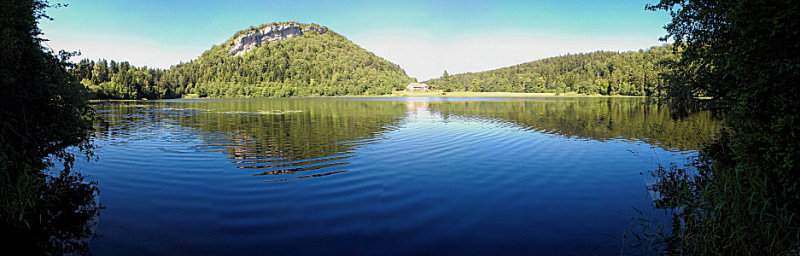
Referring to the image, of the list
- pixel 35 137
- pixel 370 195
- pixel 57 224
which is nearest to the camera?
pixel 57 224

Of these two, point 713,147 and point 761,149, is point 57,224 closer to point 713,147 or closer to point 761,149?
point 761,149

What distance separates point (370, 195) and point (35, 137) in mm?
8939

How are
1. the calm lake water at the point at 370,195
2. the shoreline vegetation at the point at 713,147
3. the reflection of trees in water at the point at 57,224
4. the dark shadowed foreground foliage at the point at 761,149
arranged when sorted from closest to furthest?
the dark shadowed foreground foliage at the point at 761,149 < the shoreline vegetation at the point at 713,147 < the reflection of trees in water at the point at 57,224 < the calm lake water at the point at 370,195

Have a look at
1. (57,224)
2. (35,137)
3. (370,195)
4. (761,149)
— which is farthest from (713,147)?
(35,137)

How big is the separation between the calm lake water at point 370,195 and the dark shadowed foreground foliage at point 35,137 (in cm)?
65

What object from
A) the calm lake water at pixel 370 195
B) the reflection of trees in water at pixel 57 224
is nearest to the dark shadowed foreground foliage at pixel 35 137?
the reflection of trees in water at pixel 57 224

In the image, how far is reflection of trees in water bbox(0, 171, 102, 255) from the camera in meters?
7.28

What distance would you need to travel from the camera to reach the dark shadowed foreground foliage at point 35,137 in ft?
25.7

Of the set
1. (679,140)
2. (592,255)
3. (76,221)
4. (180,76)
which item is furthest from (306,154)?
(180,76)

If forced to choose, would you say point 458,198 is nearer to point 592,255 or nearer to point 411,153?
point 592,255

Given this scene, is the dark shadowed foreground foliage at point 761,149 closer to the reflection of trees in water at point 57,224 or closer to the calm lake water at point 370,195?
the calm lake water at point 370,195

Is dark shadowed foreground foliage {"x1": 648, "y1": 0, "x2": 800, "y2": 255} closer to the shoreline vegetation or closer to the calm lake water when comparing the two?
the shoreline vegetation

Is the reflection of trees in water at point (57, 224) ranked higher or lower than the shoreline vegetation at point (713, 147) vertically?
lower

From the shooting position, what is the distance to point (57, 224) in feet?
27.3
